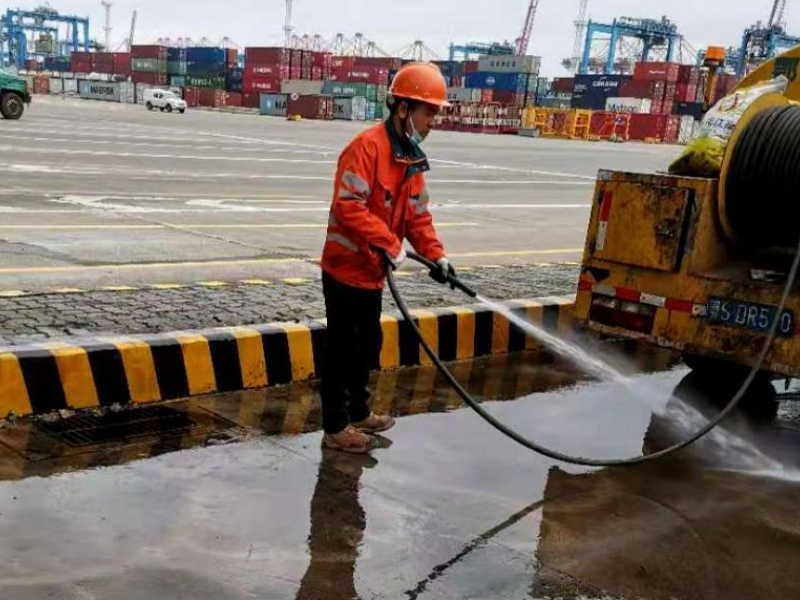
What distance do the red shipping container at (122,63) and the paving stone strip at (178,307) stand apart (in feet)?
356

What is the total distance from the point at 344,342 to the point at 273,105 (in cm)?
7559

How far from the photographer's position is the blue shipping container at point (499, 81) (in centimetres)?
8325

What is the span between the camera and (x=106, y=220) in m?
11.1

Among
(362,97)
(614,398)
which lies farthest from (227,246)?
(362,97)

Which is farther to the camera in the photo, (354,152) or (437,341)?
(437,341)

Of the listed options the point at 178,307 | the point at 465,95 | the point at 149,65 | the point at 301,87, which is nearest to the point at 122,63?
the point at 149,65

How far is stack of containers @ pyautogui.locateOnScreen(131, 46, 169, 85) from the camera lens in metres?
103

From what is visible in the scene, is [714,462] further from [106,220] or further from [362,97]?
[362,97]

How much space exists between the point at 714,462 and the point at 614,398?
118cm

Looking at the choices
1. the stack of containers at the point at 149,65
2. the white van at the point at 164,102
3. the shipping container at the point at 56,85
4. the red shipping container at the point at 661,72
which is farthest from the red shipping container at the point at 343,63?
the white van at the point at 164,102

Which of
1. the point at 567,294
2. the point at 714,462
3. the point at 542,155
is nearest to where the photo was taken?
the point at 714,462

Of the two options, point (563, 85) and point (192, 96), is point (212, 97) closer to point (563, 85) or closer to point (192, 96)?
point (192, 96)

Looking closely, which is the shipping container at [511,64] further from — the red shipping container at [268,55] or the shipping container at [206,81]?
the shipping container at [206,81]

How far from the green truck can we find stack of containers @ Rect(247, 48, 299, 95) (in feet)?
203
